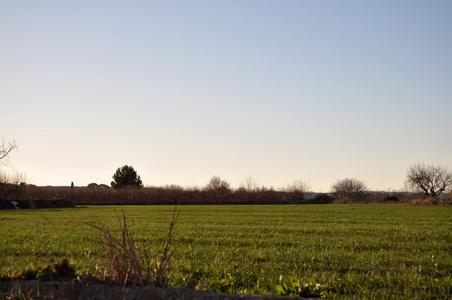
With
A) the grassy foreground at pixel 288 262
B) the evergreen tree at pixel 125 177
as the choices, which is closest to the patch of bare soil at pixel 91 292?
the grassy foreground at pixel 288 262

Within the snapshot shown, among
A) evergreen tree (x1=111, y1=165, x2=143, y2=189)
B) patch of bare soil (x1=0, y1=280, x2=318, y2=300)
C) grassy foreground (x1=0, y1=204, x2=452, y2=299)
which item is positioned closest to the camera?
patch of bare soil (x1=0, y1=280, x2=318, y2=300)

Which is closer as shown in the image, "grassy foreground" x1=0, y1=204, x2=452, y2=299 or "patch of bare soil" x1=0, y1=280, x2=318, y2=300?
"patch of bare soil" x1=0, y1=280, x2=318, y2=300

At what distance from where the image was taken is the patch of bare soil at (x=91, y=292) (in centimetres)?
Answer: 371

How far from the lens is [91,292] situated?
3.91 metres

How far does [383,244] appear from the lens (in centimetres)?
971

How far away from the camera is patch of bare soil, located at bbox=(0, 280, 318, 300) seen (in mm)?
3709

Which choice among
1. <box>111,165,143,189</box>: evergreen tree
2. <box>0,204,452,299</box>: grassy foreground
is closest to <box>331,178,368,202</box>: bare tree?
<box>111,165,143,189</box>: evergreen tree

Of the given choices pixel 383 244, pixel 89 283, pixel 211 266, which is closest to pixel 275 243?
pixel 383 244

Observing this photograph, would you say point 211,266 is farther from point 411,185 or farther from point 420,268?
point 411,185

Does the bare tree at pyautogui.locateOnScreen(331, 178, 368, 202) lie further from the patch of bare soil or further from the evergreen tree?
the patch of bare soil

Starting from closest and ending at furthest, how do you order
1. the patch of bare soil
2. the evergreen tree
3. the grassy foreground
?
the patch of bare soil, the grassy foreground, the evergreen tree

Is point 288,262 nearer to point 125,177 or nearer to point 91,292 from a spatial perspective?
point 91,292

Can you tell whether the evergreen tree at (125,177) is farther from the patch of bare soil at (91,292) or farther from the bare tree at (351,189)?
the patch of bare soil at (91,292)

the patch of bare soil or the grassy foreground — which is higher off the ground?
the patch of bare soil
